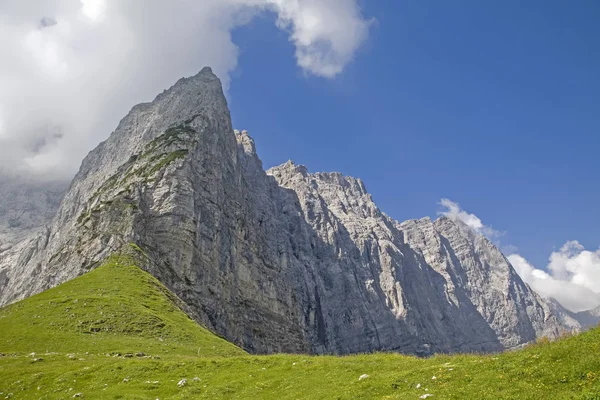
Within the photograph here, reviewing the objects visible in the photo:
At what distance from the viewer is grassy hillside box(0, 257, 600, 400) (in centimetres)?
2144

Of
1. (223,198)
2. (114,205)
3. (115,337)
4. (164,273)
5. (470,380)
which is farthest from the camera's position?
(223,198)

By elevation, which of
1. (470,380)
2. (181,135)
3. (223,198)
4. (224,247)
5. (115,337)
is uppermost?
(181,135)

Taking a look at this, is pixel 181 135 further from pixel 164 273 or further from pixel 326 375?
pixel 326 375

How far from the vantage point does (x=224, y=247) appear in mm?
150875

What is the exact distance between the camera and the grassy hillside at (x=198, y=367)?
21.4m

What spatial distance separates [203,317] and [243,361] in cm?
8601

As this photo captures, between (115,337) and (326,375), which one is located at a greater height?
(115,337)

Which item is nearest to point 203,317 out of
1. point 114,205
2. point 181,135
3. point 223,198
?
point 114,205

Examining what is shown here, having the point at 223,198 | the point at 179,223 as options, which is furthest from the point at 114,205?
the point at 223,198

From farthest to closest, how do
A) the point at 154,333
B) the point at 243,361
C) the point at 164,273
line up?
the point at 164,273 < the point at 154,333 < the point at 243,361

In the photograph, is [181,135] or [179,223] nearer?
[179,223]

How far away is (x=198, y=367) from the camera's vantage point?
36.6 m

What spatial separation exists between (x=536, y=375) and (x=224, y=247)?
135004 millimetres

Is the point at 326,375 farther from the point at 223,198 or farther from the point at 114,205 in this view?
the point at 223,198
